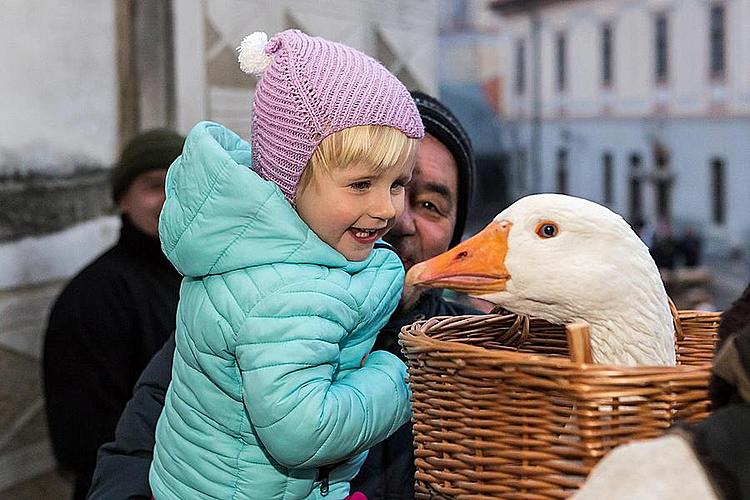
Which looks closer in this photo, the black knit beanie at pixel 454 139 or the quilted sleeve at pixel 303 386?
the quilted sleeve at pixel 303 386

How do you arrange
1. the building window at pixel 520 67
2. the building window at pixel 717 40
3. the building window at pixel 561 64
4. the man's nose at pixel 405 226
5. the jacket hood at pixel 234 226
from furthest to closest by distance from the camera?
1. the building window at pixel 520 67
2. the building window at pixel 561 64
3. the building window at pixel 717 40
4. the man's nose at pixel 405 226
5. the jacket hood at pixel 234 226

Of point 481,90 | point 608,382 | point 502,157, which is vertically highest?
point 608,382

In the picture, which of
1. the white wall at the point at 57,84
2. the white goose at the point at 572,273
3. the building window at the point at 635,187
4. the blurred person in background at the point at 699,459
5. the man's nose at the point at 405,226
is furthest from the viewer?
the building window at the point at 635,187

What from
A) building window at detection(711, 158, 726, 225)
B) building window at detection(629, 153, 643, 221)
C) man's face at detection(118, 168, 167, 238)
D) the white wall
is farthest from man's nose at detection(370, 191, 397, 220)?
building window at detection(629, 153, 643, 221)

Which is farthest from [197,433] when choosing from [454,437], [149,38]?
[149,38]

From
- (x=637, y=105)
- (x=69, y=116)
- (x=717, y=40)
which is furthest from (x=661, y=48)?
(x=69, y=116)

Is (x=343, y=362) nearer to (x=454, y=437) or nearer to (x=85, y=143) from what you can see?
(x=454, y=437)

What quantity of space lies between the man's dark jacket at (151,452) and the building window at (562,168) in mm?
15064

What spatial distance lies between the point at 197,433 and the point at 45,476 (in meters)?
2.01

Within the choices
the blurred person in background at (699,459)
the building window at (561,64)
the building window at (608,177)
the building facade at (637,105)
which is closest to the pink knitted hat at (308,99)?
the blurred person in background at (699,459)

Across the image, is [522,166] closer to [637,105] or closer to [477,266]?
[637,105]

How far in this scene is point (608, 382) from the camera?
2.90 feet

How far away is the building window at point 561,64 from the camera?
1622cm

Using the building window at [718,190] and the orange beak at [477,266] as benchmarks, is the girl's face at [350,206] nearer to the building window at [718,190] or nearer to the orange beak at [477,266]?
the orange beak at [477,266]
